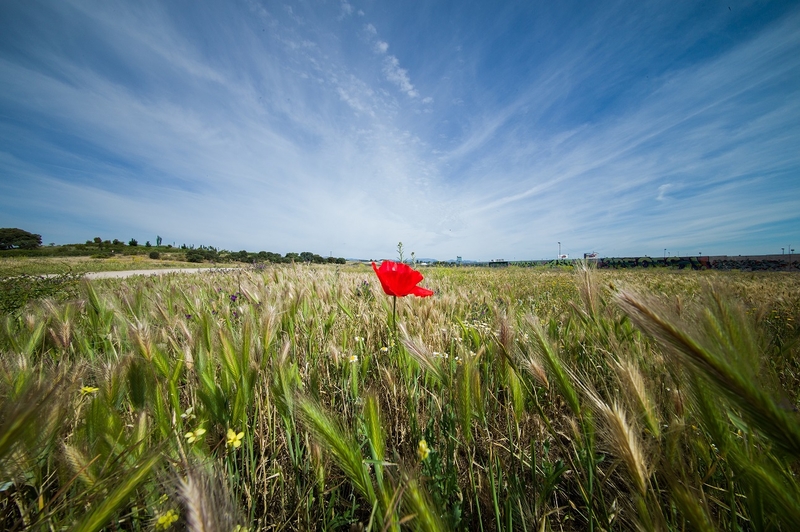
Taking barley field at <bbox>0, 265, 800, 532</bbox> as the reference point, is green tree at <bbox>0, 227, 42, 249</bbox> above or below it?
Answer: above

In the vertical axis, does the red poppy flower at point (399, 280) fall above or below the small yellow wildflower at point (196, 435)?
above

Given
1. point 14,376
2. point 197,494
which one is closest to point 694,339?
point 197,494

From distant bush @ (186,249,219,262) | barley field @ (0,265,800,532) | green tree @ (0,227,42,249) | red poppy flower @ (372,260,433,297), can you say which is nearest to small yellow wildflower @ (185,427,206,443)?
barley field @ (0,265,800,532)

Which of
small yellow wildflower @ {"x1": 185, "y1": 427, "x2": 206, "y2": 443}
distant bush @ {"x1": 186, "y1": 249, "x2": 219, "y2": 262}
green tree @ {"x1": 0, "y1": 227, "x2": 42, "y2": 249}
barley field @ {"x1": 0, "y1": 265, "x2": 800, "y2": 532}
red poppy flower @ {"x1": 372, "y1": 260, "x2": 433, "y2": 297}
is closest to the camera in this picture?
barley field @ {"x1": 0, "y1": 265, "x2": 800, "y2": 532}

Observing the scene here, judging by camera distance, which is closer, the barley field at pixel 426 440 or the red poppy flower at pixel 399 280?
the barley field at pixel 426 440

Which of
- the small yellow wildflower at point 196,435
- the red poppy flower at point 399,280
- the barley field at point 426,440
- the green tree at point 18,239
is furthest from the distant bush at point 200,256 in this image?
the small yellow wildflower at point 196,435

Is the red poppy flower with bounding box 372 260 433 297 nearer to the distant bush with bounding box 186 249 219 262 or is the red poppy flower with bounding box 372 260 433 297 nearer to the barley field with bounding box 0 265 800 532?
the barley field with bounding box 0 265 800 532

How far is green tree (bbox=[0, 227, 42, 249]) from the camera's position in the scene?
148 ft

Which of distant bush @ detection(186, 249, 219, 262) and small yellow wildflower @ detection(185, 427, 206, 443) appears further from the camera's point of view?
distant bush @ detection(186, 249, 219, 262)

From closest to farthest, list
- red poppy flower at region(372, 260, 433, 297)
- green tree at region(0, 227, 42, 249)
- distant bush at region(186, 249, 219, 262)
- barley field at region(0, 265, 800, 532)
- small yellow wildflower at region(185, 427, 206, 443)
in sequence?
barley field at region(0, 265, 800, 532), small yellow wildflower at region(185, 427, 206, 443), red poppy flower at region(372, 260, 433, 297), distant bush at region(186, 249, 219, 262), green tree at region(0, 227, 42, 249)

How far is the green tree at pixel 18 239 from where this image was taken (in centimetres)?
4516

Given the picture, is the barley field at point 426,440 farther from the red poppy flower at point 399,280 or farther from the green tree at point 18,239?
the green tree at point 18,239

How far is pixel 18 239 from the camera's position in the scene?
48.0 metres

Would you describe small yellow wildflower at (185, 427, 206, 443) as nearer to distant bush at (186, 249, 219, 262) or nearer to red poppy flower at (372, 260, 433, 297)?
red poppy flower at (372, 260, 433, 297)
